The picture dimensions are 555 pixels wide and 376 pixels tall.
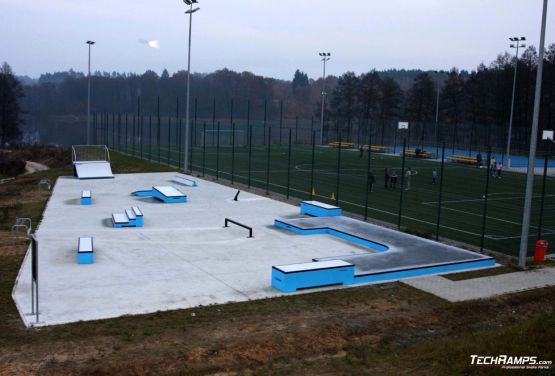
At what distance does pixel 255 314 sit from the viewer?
42.1 ft

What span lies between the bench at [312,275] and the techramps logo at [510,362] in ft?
19.1

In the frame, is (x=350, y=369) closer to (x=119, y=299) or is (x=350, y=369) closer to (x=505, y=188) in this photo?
(x=119, y=299)

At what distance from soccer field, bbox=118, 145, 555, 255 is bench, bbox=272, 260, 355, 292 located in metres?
6.50

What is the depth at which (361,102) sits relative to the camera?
10750 cm

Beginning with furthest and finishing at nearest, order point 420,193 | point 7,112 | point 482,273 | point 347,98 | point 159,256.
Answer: point 347,98 → point 7,112 → point 420,193 → point 159,256 → point 482,273

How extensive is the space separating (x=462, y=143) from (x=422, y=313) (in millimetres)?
63657

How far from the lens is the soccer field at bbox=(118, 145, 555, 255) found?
A: 24281 millimetres

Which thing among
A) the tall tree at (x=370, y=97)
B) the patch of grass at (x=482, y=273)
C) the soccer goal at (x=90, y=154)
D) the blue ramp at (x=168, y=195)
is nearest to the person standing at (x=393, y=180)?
the blue ramp at (x=168, y=195)

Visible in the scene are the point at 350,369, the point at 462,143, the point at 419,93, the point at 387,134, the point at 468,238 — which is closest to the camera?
the point at 350,369

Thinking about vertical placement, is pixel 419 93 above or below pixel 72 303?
above

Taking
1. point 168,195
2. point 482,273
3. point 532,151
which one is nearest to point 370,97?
point 168,195

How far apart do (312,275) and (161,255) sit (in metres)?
5.36

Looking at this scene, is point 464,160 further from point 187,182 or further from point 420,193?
point 187,182

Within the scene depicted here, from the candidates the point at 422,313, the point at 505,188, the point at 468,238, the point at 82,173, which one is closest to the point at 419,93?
the point at 505,188
